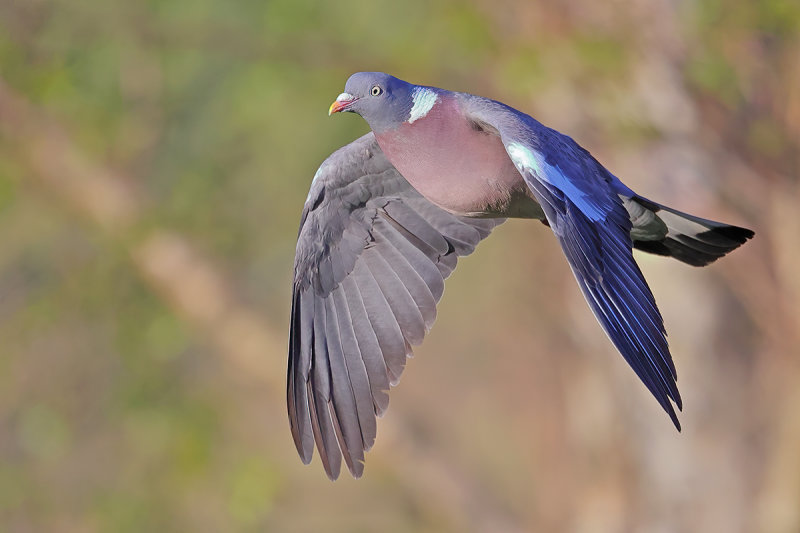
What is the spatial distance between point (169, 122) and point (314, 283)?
513 centimetres

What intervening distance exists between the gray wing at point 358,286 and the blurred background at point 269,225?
9.60 feet

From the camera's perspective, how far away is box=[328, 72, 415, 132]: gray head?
400cm

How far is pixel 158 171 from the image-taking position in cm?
929

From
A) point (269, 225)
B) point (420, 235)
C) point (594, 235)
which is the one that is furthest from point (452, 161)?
point (269, 225)

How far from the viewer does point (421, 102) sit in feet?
13.1

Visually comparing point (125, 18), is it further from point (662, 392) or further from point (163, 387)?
point (662, 392)

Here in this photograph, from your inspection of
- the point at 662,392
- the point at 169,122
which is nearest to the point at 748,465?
the point at 169,122

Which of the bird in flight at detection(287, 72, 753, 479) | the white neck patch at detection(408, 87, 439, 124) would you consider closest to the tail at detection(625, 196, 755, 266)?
the bird in flight at detection(287, 72, 753, 479)

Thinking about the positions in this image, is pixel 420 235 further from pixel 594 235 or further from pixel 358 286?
pixel 594 235

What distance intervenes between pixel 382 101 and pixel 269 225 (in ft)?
24.6

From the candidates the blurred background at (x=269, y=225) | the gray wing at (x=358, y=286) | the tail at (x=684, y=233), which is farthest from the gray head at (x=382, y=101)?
the blurred background at (x=269, y=225)

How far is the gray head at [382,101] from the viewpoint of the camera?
3996 mm

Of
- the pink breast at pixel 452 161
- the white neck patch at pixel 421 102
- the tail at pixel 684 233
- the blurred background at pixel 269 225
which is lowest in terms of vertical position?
the tail at pixel 684 233

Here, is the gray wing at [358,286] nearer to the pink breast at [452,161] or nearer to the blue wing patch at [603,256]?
the pink breast at [452,161]
